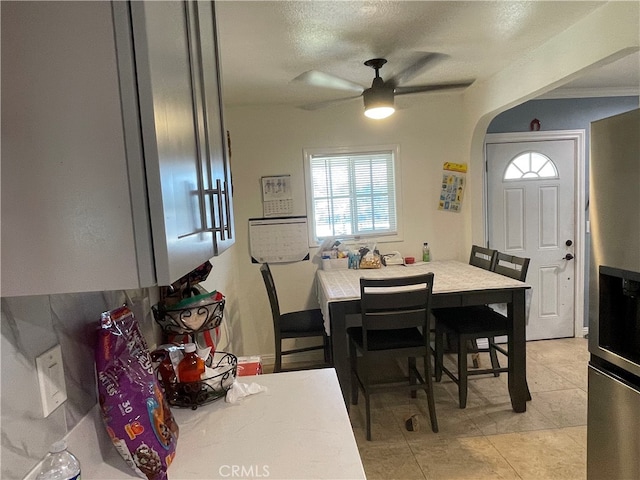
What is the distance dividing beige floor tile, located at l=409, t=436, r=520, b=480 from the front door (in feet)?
6.33

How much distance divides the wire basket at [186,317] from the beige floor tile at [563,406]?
235 centimetres

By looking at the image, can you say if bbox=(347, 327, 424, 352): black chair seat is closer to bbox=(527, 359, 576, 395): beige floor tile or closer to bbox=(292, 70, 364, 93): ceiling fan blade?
bbox=(527, 359, 576, 395): beige floor tile

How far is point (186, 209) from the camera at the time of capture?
759mm

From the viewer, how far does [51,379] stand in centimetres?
79

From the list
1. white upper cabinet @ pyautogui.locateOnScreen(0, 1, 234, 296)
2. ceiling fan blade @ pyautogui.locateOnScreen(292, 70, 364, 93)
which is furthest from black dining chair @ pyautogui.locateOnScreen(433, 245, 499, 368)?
white upper cabinet @ pyautogui.locateOnScreen(0, 1, 234, 296)

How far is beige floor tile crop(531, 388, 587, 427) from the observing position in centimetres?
259

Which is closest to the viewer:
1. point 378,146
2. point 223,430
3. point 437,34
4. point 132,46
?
point 132,46

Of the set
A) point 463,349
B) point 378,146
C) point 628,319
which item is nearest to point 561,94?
point 378,146

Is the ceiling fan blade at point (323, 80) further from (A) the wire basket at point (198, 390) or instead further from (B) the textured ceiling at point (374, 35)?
(A) the wire basket at point (198, 390)

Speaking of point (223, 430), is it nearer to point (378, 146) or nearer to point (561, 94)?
point (378, 146)

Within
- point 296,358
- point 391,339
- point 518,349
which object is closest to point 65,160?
point 391,339

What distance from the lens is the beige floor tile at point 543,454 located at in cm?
212

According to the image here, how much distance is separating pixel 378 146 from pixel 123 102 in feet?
10.5

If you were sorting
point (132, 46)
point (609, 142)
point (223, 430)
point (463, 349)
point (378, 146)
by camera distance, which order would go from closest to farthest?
point (132, 46)
point (223, 430)
point (609, 142)
point (463, 349)
point (378, 146)
